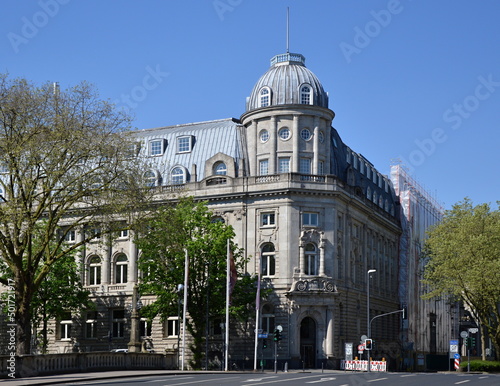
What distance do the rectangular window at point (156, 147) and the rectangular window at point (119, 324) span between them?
1814 cm

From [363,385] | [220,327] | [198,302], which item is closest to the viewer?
[363,385]

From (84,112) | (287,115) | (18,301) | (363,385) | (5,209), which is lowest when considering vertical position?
(363,385)

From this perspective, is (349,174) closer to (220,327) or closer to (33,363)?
(220,327)

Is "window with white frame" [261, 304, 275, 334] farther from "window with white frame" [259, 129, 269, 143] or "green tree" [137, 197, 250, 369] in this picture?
"window with white frame" [259, 129, 269, 143]

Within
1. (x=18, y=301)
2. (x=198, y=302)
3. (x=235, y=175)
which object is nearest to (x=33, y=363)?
(x=18, y=301)

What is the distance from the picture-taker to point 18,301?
46.9 m

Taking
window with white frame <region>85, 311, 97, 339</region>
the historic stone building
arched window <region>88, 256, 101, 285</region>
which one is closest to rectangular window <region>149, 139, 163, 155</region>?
the historic stone building

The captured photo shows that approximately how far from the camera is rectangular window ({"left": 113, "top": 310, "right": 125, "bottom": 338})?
88312 mm

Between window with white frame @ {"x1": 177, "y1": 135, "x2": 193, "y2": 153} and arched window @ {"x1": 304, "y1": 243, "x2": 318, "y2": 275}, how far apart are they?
18.9m

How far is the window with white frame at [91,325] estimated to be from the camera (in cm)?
8956

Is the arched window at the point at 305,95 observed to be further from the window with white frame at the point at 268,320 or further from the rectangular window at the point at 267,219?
the window with white frame at the point at 268,320

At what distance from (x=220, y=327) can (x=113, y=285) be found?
14084 mm

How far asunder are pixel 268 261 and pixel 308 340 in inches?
331

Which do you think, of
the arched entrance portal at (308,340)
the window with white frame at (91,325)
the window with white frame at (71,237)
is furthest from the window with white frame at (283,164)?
the window with white frame at (91,325)
